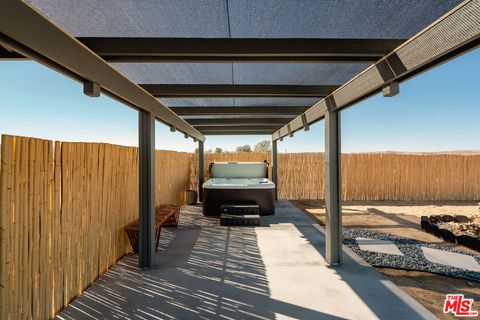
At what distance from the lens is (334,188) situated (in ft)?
15.6

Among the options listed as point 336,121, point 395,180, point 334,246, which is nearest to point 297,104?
point 336,121

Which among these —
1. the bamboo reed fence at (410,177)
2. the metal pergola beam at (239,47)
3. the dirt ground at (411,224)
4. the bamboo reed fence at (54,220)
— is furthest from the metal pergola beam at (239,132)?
the metal pergola beam at (239,47)

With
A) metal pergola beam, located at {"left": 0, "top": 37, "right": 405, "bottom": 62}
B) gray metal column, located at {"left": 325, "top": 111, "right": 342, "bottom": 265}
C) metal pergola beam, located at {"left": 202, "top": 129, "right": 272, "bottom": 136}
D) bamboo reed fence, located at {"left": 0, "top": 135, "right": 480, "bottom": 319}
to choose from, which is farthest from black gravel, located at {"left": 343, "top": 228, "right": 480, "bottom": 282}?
metal pergola beam, located at {"left": 202, "top": 129, "right": 272, "bottom": 136}

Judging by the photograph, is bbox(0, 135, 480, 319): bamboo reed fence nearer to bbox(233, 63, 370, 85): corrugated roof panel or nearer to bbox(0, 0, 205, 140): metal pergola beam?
bbox(0, 0, 205, 140): metal pergola beam

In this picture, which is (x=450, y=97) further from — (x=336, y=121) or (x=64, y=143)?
(x=64, y=143)

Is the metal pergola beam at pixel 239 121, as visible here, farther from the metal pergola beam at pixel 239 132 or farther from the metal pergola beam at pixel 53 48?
the metal pergola beam at pixel 53 48

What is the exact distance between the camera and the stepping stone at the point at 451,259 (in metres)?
4.68

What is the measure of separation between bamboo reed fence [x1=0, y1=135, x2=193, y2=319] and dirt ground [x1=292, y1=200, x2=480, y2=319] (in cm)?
419

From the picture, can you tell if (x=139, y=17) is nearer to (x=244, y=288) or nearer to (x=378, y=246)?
(x=244, y=288)

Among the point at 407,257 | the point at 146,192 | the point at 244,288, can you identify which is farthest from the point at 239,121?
the point at 244,288

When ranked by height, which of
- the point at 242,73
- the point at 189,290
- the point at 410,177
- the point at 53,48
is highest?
the point at 242,73

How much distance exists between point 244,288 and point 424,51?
3.28 meters

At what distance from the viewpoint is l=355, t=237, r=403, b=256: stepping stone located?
17.8 ft

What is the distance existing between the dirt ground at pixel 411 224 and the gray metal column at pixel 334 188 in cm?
73
